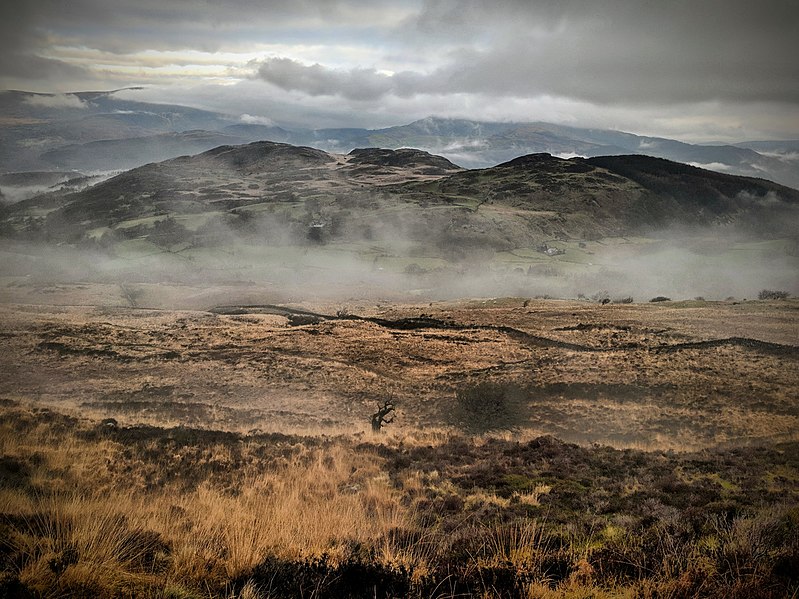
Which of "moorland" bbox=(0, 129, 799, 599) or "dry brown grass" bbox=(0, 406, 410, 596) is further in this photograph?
"moorland" bbox=(0, 129, 799, 599)

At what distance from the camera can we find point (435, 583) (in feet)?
14.3

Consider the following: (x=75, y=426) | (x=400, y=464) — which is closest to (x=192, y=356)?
(x=75, y=426)

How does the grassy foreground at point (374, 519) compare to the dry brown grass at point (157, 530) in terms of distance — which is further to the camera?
the grassy foreground at point (374, 519)

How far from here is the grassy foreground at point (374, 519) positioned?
14.0 feet

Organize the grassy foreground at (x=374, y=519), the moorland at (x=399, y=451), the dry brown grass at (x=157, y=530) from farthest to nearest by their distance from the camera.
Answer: the moorland at (x=399, y=451)
the grassy foreground at (x=374, y=519)
the dry brown grass at (x=157, y=530)

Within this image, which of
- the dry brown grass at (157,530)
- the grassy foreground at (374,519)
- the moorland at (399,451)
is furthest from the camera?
the moorland at (399,451)

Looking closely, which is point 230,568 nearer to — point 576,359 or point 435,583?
point 435,583

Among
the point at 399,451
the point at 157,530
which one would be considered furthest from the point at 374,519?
the point at 399,451

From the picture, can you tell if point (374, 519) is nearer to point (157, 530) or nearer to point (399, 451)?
point (157, 530)

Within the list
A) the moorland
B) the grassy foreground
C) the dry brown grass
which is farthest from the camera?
the moorland

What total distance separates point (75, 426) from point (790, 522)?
17.9 meters

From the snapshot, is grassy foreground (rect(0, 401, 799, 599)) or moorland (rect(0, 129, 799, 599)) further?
moorland (rect(0, 129, 799, 599))

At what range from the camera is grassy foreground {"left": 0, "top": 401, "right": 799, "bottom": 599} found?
4.26m

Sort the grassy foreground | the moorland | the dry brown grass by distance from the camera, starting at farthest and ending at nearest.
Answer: the moorland < the grassy foreground < the dry brown grass
